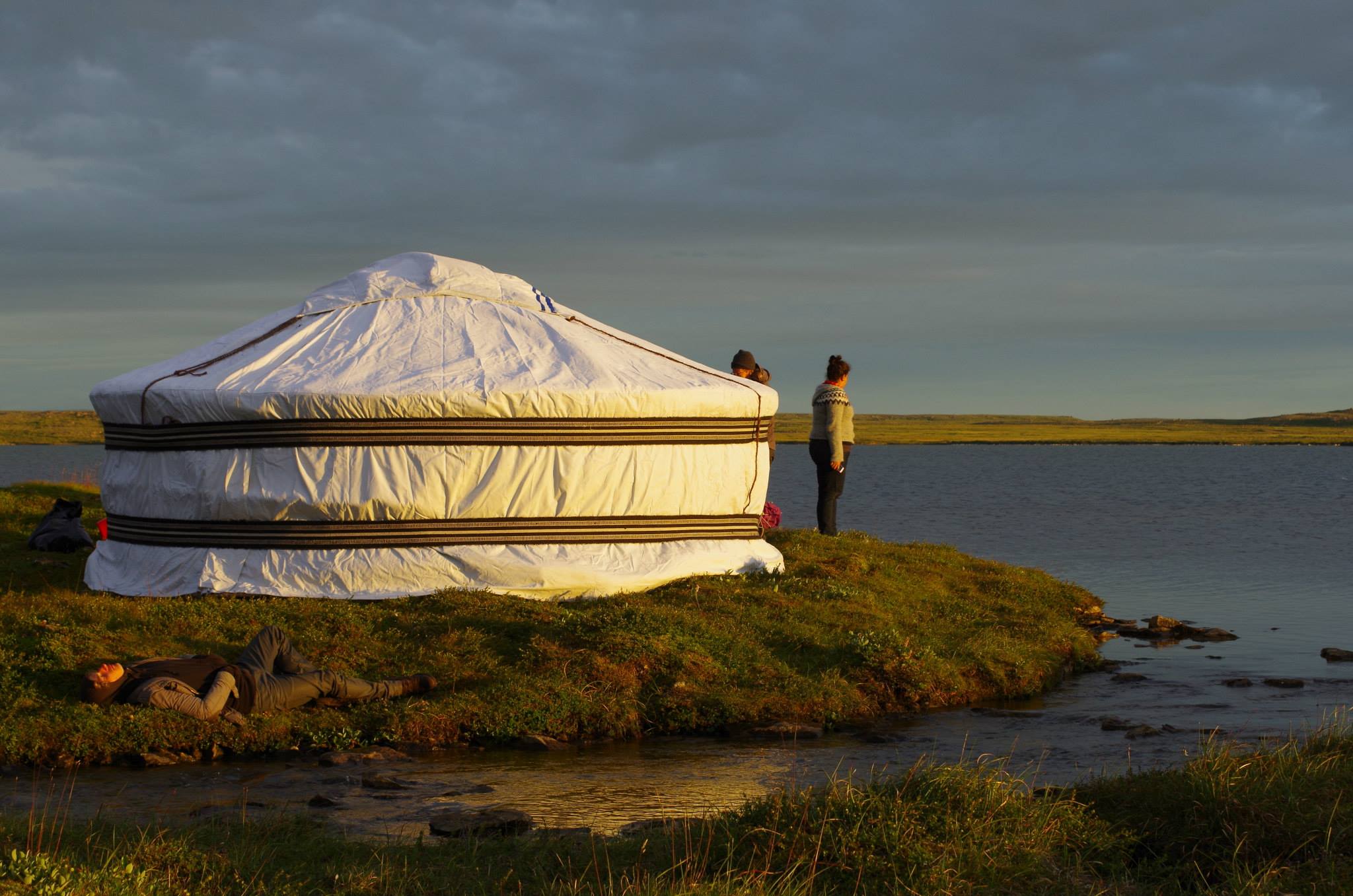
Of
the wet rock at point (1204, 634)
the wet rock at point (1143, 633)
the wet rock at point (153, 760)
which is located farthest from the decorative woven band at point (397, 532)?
the wet rock at point (1204, 634)

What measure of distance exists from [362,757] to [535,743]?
1047 mm

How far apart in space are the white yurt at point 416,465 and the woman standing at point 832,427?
5.48ft

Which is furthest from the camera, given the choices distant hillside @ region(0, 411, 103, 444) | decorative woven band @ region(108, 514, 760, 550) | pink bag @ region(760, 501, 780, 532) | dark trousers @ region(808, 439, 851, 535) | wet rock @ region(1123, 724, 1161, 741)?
distant hillside @ region(0, 411, 103, 444)

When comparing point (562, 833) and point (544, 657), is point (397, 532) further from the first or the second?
point (562, 833)

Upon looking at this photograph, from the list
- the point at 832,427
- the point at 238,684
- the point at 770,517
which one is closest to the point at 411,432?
the point at 238,684

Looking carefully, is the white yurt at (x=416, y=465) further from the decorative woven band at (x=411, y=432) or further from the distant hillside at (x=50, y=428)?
the distant hillside at (x=50, y=428)

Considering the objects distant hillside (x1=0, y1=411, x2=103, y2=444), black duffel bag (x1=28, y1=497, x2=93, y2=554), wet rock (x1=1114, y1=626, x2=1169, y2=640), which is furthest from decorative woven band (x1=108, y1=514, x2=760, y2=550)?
distant hillside (x1=0, y1=411, x2=103, y2=444)

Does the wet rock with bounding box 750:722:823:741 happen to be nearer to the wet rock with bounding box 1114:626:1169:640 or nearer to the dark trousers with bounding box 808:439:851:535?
the dark trousers with bounding box 808:439:851:535

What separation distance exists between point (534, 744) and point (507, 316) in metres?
4.93

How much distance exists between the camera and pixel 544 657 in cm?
877

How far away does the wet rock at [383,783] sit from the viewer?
693 cm

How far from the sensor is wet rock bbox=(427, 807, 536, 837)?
5.91 meters

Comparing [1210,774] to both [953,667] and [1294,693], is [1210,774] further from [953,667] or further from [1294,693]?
[1294,693]

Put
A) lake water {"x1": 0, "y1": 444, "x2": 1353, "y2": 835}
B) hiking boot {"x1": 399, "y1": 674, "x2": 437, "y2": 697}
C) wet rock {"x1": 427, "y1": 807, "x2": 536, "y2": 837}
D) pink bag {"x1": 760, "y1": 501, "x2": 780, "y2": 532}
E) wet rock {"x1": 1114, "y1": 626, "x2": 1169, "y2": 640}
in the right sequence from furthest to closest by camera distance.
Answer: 1. pink bag {"x1": 760, "y1": 501, "x2": 780, "y2": 532}
2. wet rock {"x1": 1114, "y1": 626, "x2": 1169, "y2": 640}
3. hiking boot {"x1": 399, "y1": 674, "x2": 437, "y2": 697}
4. lake water {"x1": 0, "y1": 444, "x2": 1353, "y2": 835}
5. wet rock {"x1": 427, "y1": 807, "x2": 536, "y2": 837}
